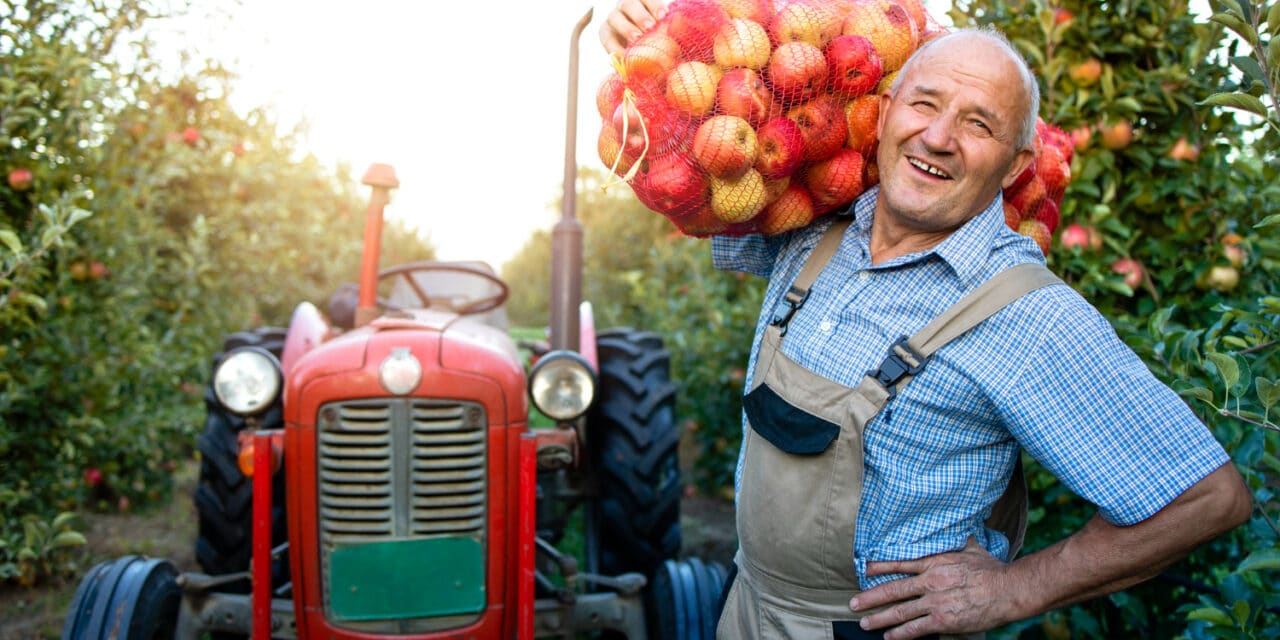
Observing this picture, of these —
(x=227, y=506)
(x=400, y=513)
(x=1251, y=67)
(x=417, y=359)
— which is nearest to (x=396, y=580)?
(x=400, y=513)

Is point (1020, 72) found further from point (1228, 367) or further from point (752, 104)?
point (1228, 367)

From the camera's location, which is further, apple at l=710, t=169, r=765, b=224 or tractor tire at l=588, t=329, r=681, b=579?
tractor tire at l=588, t=329, r=681, b=579

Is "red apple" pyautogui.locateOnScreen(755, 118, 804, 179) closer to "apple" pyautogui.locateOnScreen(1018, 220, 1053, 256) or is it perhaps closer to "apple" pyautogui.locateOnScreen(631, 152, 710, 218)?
"apple" pyautogui.locateOnScreen(631, 152, 710, 218)

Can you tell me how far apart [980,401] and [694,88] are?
748 mm

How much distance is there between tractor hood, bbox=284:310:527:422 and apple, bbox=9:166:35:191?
1743 mm

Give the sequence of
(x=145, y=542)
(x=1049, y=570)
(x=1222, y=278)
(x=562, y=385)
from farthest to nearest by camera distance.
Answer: (x=145, y=542) < (x=562, y=385) < (x=1222, y=278) < (x=1049, y=570)

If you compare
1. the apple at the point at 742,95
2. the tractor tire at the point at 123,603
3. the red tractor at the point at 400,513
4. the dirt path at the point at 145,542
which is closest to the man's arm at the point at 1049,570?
the apple at the point at 742,95

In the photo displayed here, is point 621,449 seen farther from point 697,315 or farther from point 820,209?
point 697,315

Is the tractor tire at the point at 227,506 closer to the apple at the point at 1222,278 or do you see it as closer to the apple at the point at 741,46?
the apple at the point at 741,46

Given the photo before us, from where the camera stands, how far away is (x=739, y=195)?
1.79 meters

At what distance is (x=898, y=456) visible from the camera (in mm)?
1661

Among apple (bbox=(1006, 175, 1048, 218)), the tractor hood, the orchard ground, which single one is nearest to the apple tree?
apple (bbox=(1006, 175, 1048, 218))

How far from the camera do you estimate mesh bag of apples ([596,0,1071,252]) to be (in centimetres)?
174

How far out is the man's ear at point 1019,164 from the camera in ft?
Answer: 5.98
